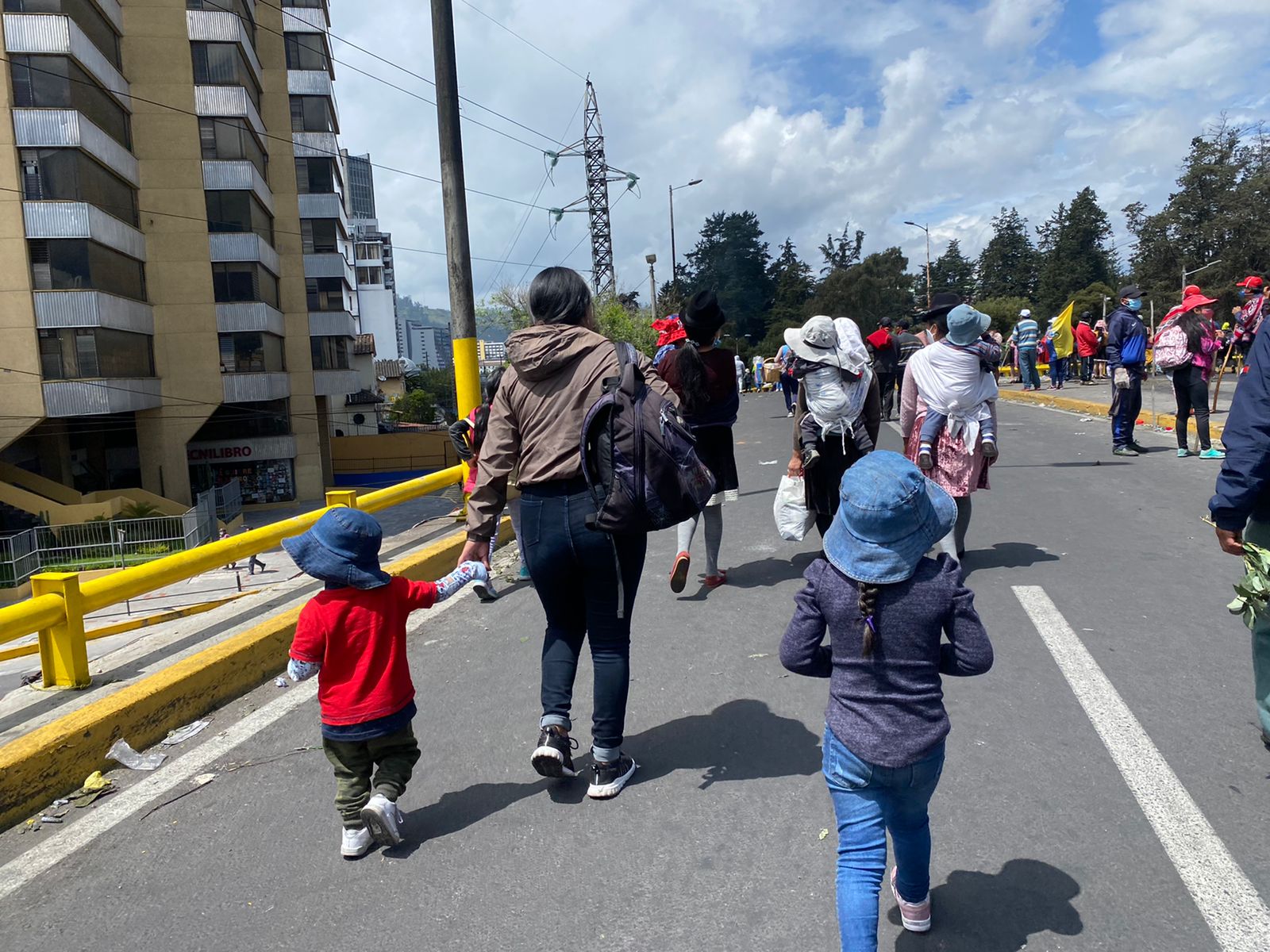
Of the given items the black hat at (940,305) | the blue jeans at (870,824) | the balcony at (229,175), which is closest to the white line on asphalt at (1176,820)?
the blue jeans at (870,824)

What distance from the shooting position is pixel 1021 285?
75125 millimetres

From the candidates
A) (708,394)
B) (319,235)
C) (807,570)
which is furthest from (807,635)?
(319,235)

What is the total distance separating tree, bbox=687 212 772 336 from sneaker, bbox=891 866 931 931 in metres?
81.3

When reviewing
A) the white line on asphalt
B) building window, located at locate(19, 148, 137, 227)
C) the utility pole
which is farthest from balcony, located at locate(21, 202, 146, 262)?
the white line on asphalt

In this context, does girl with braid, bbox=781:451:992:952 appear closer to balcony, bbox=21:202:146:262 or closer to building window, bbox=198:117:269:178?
balcony, bbox=21:202:146:262

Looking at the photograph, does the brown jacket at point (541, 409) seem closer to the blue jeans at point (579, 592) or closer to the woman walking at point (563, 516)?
the woman walking at point (563, 516)

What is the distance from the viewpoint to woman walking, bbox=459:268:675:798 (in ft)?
11.7

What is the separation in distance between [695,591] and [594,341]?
3.07 meters

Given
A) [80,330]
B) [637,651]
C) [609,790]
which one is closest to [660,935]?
[609,790]

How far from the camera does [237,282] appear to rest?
3569 centimetres

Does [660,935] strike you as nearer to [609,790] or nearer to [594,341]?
[609,790]

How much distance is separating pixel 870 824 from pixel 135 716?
3388 millimetres

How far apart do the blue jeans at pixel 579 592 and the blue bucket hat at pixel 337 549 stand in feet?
2.02

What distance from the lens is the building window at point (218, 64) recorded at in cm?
3441
